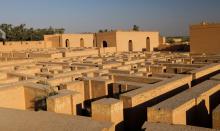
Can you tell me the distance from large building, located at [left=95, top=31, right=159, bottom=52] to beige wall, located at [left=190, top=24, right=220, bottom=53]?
6.86 metres

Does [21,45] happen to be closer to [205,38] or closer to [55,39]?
[55,39]

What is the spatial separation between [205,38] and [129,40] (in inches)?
325

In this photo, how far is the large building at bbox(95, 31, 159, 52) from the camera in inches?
1151

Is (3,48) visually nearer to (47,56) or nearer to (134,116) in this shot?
(47,56)

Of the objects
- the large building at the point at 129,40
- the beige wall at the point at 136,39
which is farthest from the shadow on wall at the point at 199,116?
the beige wall at the point at 136,39

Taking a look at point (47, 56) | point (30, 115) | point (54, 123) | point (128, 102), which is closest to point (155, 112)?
point (128, 102)

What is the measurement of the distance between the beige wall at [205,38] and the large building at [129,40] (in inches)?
270

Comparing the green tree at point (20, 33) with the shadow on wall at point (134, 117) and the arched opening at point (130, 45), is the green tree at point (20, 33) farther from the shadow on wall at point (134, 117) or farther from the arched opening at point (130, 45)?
the shadow on wall at point (134, 117)

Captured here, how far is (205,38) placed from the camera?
81.2 feet

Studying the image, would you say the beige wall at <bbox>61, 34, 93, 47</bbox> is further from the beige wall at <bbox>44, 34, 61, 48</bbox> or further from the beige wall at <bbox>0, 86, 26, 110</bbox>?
the beige wall at <bbox>0, 86, 26, 110</bbox>

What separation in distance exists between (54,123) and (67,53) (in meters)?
15.8

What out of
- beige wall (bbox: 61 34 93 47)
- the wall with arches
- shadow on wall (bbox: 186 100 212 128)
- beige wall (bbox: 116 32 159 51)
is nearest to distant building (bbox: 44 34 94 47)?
beige wall (bbox: 61 34 93 47)

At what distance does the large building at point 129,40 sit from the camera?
2923 cm

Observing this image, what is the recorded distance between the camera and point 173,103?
279 inches
